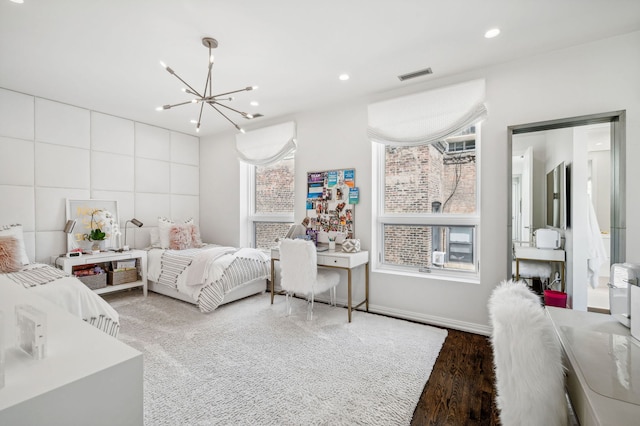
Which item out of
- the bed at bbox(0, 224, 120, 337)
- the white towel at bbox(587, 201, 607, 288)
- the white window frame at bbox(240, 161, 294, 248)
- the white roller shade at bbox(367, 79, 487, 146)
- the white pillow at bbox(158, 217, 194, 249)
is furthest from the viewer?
the white window frame at bbox(240, 161, 294, 248)

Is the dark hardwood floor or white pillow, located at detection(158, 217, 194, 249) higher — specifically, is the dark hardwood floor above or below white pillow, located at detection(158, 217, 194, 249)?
below

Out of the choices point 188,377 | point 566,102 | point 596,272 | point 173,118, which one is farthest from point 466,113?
point 173,118

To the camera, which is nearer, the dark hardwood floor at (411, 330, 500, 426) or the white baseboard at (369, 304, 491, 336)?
the dark hardwood floor at (411, 330, 500, 426)

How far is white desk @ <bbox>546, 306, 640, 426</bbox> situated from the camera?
30.4 inches

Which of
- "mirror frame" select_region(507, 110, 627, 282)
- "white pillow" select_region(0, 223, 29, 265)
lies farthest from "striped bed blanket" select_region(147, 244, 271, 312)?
"mirror frame" select_region(507, 110, 627, 282)

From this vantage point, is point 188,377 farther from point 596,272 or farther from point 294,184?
point 596,272

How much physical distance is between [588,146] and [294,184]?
10.3ft

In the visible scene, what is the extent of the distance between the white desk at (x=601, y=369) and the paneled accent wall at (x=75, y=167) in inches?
196

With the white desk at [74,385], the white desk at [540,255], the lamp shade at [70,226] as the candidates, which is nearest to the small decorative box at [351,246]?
the white desk at [540,255]

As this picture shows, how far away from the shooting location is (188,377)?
214 centimetres

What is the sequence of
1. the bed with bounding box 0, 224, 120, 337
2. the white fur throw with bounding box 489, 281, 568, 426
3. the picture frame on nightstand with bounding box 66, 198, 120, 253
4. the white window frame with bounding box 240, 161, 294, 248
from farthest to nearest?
the white window frame with bounding box 240, 161, 294, 248
the picture frame on nightstand with bounding box 66, 198, 120, 253
the bed with bounding box 0, 224, 120, 337
the white fur throw with bounding box 489, 281, 568, 426

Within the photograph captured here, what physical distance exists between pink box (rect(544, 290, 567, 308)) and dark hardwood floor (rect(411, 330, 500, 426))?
2.09ft

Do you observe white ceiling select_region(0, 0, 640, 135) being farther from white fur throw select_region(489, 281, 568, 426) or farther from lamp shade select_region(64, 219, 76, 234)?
white fur throw select_region(489, 281, 568, 426)

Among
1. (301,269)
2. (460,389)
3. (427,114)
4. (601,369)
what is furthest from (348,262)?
(601,369)
